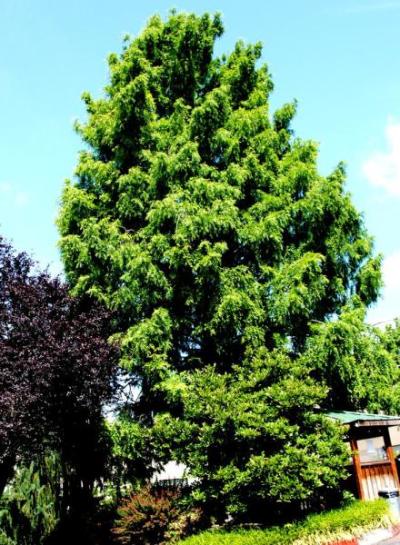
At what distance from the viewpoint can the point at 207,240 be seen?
14.4 m

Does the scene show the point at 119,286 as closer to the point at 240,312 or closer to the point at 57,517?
the point at 240,312

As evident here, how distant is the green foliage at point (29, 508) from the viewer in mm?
13281

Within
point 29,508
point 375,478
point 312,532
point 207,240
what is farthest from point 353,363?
point 29,508

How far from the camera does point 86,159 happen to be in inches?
667

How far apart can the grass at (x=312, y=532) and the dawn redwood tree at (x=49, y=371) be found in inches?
183

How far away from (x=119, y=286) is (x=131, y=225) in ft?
7.89

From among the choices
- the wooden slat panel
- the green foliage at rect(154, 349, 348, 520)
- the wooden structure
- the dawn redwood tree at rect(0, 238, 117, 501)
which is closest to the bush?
the green foliage at rect(154, 349, 348, 520)

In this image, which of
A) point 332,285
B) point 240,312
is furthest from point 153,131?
point 332,285

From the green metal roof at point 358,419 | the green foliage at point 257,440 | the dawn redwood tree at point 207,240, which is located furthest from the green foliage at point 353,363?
the green foliage at point 257,440

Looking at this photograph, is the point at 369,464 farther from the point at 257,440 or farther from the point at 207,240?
the point at 207,240

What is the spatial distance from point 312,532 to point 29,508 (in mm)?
8102

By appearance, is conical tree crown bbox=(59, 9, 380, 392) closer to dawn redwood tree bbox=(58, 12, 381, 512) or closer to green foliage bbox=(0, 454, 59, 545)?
dawn redwood tree bbox=(58, 12, 381, 512)

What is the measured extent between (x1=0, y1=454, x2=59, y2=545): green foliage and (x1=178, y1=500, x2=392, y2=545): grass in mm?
5037

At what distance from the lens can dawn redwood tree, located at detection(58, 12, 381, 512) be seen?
12531 millimetres
